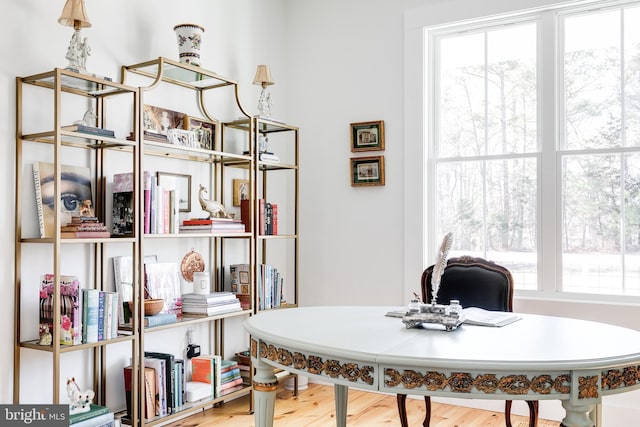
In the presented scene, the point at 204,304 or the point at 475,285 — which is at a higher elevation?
the point at 475,285

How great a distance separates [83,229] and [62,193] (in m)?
0.25

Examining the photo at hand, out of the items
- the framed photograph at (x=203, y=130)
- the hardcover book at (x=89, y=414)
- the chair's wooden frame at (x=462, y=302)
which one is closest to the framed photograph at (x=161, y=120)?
the framed photograph at (x=203, y=130)

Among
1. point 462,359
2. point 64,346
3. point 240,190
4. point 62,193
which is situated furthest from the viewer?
point 240,190

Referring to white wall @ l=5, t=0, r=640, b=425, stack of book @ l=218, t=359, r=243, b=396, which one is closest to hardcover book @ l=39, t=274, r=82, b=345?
stack of book @ l=218, t=359, r=243, b=396

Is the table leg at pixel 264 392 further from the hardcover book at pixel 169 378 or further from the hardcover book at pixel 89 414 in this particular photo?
the hardcover book at pixel 169 378

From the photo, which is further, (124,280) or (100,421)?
(124,280)

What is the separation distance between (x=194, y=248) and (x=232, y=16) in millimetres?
1630

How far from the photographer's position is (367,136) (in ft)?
13.5

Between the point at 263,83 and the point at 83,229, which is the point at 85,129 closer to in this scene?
the point at 83,229

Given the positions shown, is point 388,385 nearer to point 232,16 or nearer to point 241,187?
point 241,187

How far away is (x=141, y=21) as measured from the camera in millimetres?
3328

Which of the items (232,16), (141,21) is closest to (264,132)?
(232,16)

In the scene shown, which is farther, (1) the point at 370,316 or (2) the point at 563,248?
(2) the point at 563,248

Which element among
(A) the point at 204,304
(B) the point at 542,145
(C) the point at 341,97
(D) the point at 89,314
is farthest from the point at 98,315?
(B) the point at 542,145
